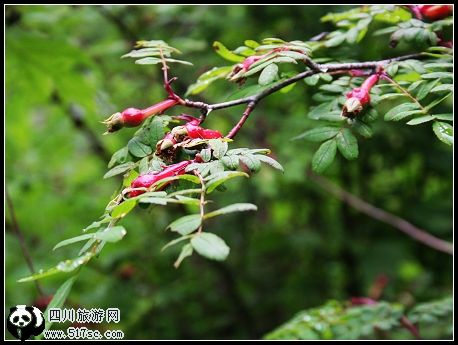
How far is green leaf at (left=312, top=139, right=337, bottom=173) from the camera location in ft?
4.17

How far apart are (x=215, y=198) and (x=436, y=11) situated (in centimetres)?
191

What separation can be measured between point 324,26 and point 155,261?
1.61 metres

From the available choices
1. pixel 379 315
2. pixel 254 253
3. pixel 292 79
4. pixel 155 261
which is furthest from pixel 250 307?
pixel 292 79

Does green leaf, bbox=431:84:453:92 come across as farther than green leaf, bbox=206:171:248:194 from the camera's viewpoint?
Yes

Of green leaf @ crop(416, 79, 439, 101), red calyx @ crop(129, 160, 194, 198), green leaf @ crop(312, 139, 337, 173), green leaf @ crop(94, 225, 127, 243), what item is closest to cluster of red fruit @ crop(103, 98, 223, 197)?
red calyx @ crop(129, 160, 194, 198)

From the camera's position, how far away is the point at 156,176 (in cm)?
103

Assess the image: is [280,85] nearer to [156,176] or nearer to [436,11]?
[156,176]

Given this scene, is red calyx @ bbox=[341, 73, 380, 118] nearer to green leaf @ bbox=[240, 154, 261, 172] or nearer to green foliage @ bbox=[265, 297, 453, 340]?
green leaf @ bbox=[240, 154, 261, 172]

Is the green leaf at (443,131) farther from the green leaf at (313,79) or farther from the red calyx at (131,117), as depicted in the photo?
the red calyx at (131,117)

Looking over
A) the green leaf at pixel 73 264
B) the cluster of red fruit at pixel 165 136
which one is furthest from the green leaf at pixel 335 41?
the green leaf at pixel 73 264

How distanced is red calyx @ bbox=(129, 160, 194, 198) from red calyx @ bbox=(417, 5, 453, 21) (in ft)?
3.13

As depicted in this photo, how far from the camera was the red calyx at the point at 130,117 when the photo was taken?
1.19m

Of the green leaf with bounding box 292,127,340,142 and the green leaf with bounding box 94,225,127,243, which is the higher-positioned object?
the green leaf with bounding box 94,225,127,243

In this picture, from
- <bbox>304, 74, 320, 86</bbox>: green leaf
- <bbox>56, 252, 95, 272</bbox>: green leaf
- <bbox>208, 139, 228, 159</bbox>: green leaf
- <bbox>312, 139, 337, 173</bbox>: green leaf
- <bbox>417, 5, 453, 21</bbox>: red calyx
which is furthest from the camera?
<bbox>417, 5, 453, 21</bbox>: red calyx
